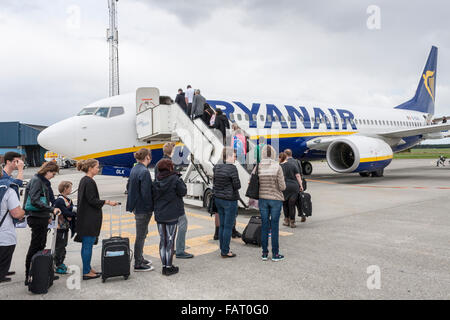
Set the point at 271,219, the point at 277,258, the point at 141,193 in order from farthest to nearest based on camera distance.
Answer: the point at 271,219
the point at 277,258
the point at 141,193

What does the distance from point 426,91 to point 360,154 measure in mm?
16401

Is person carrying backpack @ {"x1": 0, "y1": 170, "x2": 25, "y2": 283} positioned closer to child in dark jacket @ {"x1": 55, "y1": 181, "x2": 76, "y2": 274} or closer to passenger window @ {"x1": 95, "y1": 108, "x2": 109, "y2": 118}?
child in dark jacket @ {"x1": 55, "y1": 181, "x2": 76, "y2": 274}

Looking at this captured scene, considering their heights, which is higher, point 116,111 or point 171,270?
point 116,111

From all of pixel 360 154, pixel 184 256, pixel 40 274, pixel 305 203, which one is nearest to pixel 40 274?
pixel 40 274

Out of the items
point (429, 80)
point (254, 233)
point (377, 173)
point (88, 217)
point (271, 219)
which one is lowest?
point (254, 233)

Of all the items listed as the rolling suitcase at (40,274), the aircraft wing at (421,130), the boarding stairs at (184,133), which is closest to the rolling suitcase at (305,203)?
the boarding stairs at (184,133)

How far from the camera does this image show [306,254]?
17.8 feet

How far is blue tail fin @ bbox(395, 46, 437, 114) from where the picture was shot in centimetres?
2552

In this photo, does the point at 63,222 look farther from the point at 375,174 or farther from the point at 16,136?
the point at 16,136

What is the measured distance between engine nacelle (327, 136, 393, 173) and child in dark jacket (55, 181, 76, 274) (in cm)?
1245

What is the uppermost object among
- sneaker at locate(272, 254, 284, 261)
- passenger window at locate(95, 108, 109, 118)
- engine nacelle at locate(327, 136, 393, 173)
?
passenger window at locate(95, 108, 109, 118)

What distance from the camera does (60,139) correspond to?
10.5 meters

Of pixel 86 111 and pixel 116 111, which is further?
pixel 86 111

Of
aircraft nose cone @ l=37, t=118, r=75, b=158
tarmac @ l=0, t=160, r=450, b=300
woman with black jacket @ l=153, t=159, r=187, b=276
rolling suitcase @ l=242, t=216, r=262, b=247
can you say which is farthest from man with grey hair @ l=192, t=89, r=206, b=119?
woman with black jacket @ l=153, t=159, r=187, b=276
